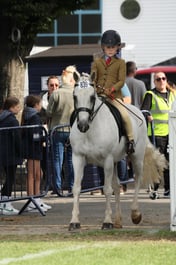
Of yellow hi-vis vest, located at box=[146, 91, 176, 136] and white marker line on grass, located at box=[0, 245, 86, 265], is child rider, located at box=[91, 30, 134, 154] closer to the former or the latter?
white marker line on grass, located at box=[0, 245, 86, 265]

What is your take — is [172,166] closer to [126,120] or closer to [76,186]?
[126,120]

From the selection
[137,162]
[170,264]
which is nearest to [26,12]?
[137,162]

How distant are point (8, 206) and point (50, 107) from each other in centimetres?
263

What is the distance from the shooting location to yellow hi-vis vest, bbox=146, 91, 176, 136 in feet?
58.5

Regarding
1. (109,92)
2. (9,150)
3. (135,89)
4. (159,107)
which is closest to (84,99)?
→ (109,92)

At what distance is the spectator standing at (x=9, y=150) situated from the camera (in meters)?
15.1

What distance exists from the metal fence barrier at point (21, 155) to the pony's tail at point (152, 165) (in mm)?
1632

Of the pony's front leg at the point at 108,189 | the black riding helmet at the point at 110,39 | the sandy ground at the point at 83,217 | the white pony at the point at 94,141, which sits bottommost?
the sandy ground at the point at 83,217

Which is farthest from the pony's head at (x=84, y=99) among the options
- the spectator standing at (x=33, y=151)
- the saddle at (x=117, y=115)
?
the spectator standing at (x=33, y=151)

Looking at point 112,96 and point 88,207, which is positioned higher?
point 112,96

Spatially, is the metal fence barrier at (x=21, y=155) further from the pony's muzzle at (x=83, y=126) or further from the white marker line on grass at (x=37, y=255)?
the white marker line on grass at (x=37, y=255)

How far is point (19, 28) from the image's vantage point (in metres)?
21.9

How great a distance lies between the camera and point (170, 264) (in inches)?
387

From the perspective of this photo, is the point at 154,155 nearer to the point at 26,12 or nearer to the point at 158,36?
the point at 26,12
